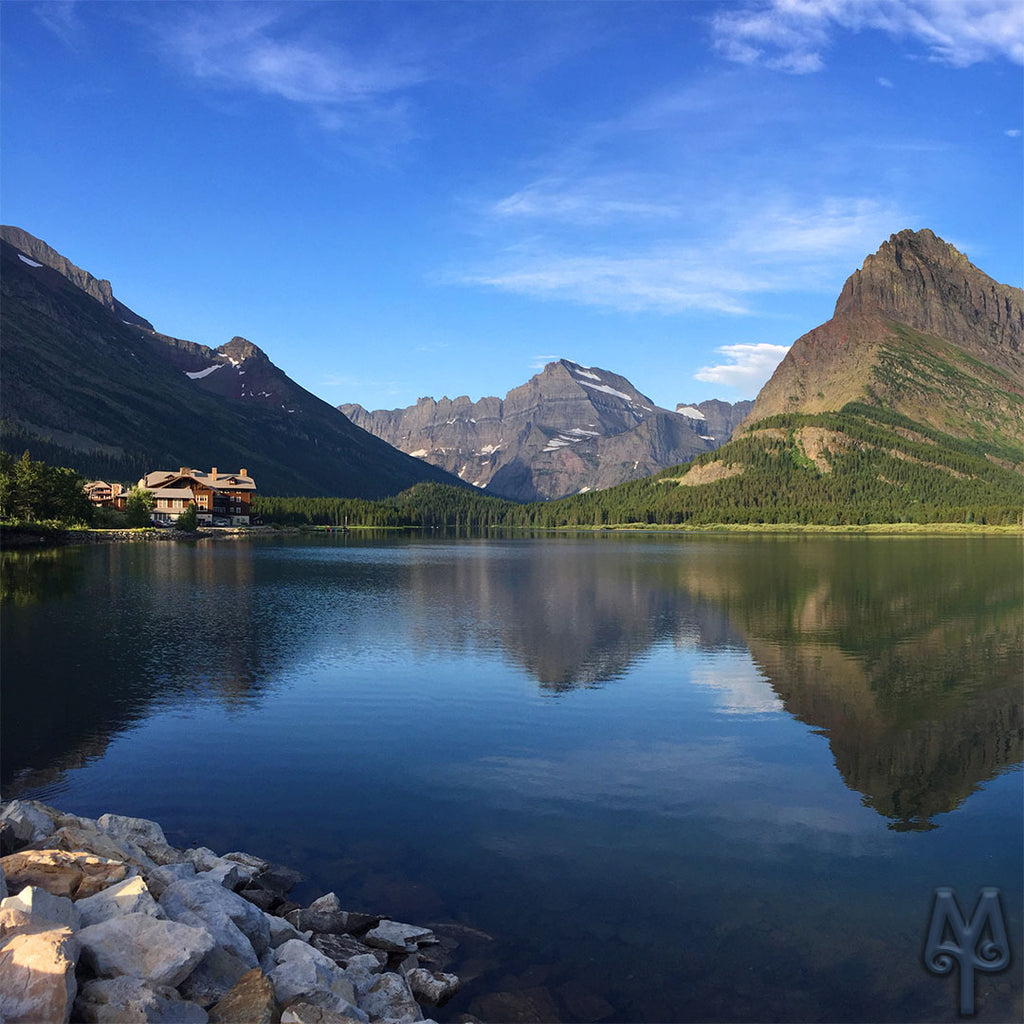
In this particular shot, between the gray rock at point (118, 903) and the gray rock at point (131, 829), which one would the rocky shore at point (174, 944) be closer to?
the gray rock at point (118, 903)

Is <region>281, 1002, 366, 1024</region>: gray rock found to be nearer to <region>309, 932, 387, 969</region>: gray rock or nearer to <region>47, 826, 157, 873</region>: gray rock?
<region>309, 932, 387, 969</region>: gray rock

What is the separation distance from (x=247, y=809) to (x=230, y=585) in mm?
66052

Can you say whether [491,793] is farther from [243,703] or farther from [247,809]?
[243,703]

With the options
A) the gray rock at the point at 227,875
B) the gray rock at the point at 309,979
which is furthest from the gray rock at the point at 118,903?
the gray rock at the point at 227,875

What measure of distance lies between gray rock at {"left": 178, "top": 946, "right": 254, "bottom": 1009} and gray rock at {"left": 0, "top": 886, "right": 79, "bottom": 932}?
78.7 inches

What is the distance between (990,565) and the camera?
11794cm

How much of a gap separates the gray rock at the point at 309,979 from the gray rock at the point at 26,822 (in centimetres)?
620

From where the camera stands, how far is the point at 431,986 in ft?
48.4

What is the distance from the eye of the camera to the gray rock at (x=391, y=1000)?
13.4 metres

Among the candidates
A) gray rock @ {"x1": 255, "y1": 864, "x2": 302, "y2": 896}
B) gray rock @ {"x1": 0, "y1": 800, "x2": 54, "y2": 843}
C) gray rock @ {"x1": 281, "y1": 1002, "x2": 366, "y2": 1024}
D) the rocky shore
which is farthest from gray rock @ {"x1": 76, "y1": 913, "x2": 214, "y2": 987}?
gray rock @ {"x1": 255, "y1": 864, "x2": 302, "y2": 896}

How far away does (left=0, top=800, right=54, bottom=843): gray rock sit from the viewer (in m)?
16.1

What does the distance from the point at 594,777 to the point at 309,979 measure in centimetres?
1480

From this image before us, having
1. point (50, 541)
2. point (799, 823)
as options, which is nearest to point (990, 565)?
point (799, 823)

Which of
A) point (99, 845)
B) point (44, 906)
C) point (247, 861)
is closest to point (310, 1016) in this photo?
point (44, 906)
